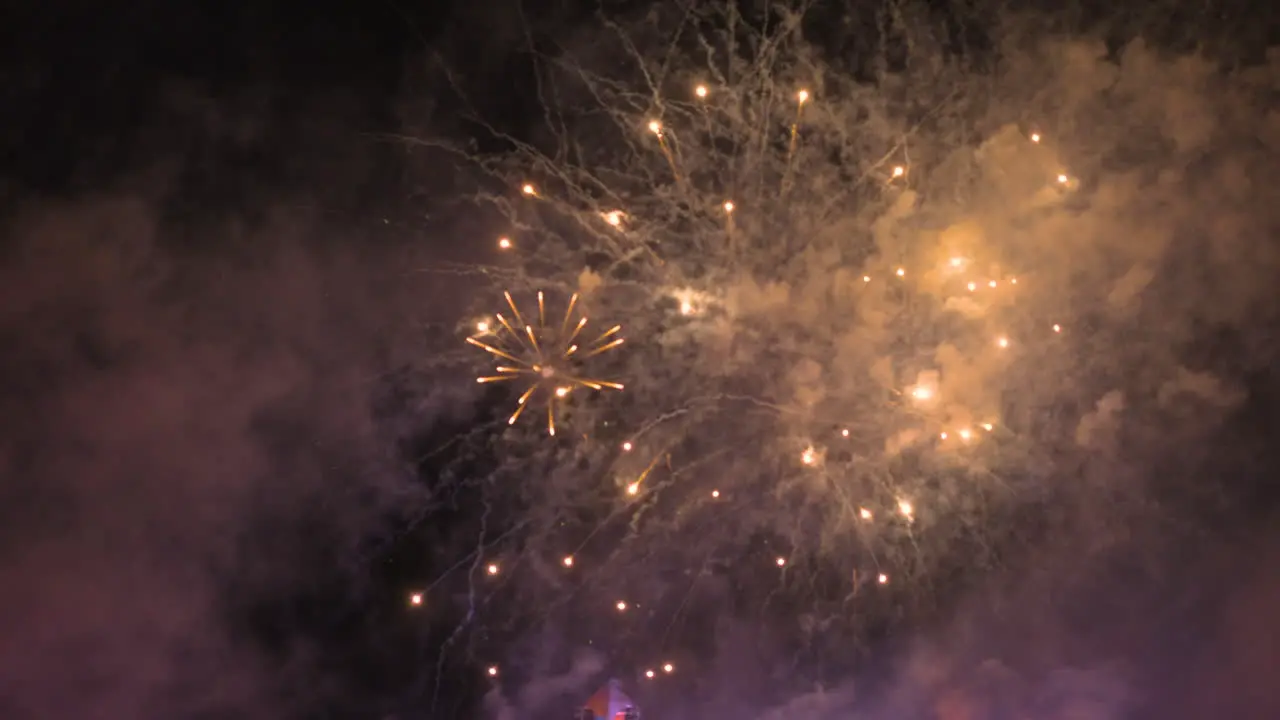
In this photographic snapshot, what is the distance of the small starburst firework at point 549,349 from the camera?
3.70 meters

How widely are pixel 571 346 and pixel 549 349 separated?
0.10 metres

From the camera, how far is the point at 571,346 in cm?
370

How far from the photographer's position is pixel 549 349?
3.72 meters

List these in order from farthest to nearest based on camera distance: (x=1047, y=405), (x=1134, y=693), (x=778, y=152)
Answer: (x=1134, y=693), (x=1047, y=405), (x=778, y=152)

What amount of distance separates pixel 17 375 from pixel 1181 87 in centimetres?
511

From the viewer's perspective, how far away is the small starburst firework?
370cm

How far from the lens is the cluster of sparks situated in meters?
3.62

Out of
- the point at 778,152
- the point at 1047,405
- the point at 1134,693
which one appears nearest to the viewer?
the point at 778,152

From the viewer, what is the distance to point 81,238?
3818 millimetres

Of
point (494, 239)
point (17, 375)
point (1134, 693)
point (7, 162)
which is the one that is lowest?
point (1134, 693)

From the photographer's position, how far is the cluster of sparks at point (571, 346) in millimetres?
3617

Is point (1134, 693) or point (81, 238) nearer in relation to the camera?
point (81, 238)

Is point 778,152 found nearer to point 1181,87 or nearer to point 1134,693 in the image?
point 1181,87

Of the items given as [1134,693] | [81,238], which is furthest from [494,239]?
[1134,693]
